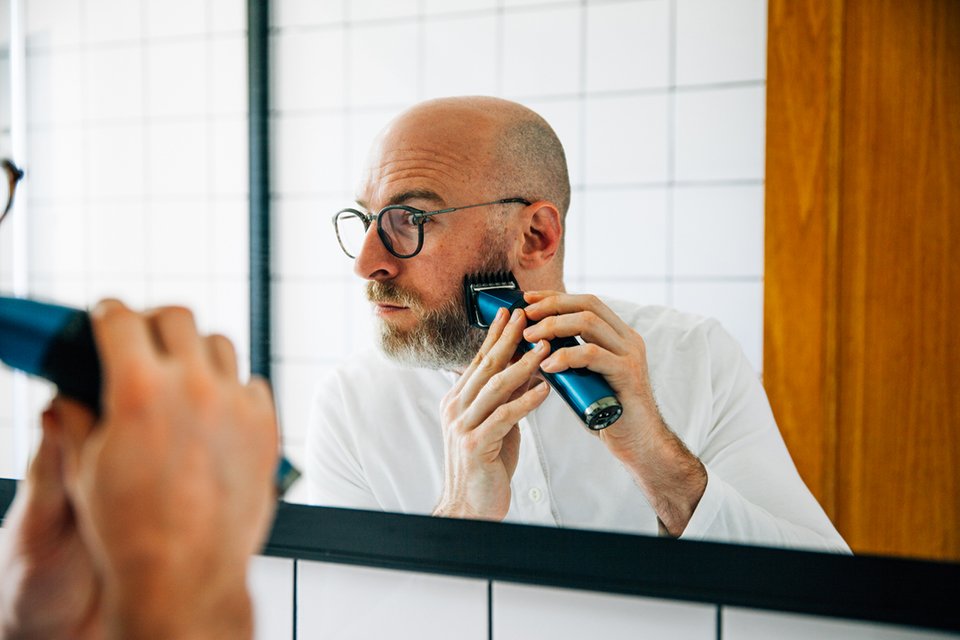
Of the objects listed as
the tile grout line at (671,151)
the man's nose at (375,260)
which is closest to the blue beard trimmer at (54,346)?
the man's nose at (375,260)

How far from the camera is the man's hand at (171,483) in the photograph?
272 millimetres

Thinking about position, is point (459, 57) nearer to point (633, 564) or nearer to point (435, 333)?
point (435, 333)

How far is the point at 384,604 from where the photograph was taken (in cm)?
57

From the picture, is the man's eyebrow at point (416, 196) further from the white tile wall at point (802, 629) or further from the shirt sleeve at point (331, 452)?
the white tile wall at point (802, 629)

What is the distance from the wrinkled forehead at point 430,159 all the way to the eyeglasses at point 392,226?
0.01 meters

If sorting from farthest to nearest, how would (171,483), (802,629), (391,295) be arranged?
(391,295) → (802,629) → (171,483)


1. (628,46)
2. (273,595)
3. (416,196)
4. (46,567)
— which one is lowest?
(273,595)

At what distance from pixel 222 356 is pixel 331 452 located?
29 centimetres

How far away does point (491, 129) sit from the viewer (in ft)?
1.81

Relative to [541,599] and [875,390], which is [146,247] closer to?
[541,599]

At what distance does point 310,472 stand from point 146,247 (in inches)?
9.7

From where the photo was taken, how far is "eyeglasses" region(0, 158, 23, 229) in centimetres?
67

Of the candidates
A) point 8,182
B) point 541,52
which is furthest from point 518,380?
point 8,182

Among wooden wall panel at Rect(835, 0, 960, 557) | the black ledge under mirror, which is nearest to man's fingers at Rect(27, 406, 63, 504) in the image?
the black ledge under mirror
